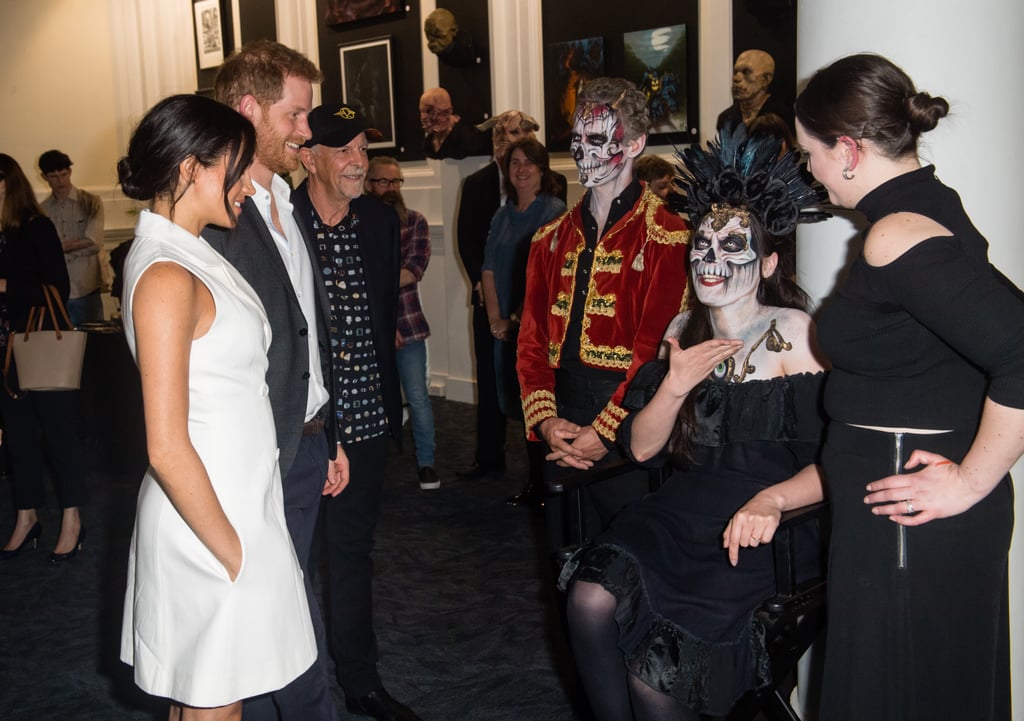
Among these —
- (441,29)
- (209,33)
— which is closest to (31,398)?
(441,29)

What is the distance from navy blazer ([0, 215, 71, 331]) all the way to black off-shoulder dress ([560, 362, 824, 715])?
2.96 metres

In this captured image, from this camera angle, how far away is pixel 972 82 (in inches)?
87.7

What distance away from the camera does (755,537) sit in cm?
224

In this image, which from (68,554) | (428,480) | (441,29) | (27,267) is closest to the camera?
(27,267)

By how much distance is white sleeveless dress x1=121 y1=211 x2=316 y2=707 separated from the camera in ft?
6.08

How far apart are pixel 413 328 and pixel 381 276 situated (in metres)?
2.42

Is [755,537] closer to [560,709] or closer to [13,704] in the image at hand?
[560,709]

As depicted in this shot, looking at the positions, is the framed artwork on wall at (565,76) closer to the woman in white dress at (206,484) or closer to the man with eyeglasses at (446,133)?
the man with eyeglasses at (446,133)

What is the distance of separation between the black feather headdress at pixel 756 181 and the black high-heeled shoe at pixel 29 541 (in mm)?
3594

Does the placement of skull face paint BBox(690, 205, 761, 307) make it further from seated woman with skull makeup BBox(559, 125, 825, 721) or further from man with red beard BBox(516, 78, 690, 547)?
man with red beard BBox(516, 78, 690, 547)

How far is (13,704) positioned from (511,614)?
162 cm

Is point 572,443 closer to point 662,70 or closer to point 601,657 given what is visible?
point 601,657

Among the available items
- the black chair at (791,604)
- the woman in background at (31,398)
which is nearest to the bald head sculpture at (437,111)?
the woman in background at (31,398)

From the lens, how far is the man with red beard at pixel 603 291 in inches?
106
